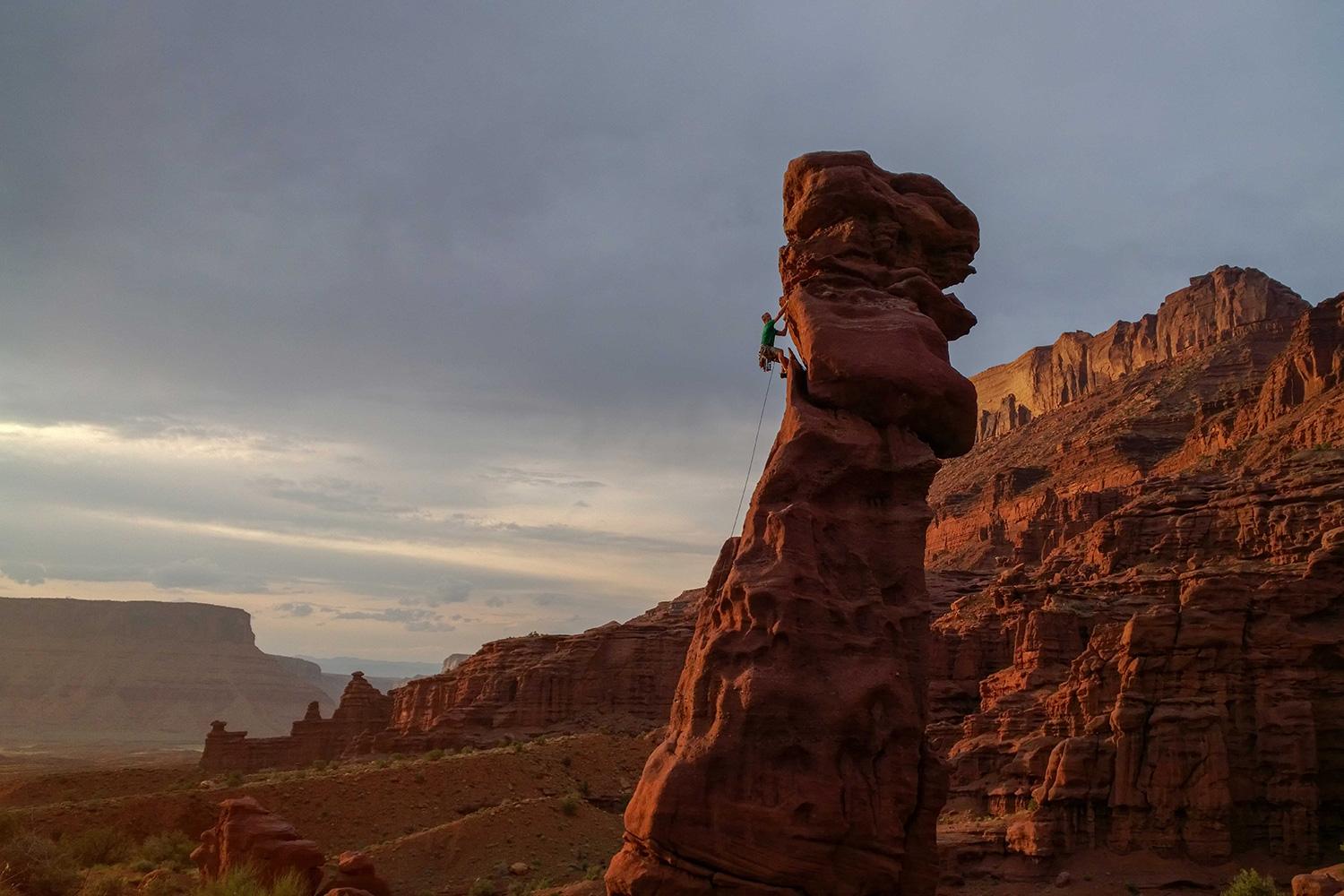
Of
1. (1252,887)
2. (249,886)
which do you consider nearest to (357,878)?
(249,886)

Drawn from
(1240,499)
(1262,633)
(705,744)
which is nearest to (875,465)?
(705,744)

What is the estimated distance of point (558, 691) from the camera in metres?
65.9

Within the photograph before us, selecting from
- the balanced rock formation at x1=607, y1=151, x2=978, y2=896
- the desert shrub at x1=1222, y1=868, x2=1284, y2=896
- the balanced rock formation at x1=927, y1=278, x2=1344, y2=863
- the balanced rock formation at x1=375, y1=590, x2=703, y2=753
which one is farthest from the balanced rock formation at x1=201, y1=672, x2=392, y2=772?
the balanced rock formation at x1=607, y1=151, x2=978, y2=896

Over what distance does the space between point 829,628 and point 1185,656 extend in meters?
24.0

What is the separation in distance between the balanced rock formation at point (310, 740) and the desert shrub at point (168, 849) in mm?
24315

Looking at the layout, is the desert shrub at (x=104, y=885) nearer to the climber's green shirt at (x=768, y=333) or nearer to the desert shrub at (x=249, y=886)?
the desert shrub at (x=249, y=886)

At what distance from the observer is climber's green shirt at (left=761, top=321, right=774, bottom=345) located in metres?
18.7

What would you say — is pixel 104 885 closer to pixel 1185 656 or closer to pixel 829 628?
pixel 829 628

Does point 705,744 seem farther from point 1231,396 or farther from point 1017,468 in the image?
point 1017,468

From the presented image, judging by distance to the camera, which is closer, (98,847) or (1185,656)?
(98,847)

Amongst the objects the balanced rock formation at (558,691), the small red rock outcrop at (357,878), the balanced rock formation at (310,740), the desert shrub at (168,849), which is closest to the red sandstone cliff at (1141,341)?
the balanced rock formation at (558,691)

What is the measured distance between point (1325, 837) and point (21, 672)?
223 metres

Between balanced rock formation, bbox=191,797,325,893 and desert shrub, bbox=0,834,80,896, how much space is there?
3133 millimetres

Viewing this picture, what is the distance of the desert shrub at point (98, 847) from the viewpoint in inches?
1230
